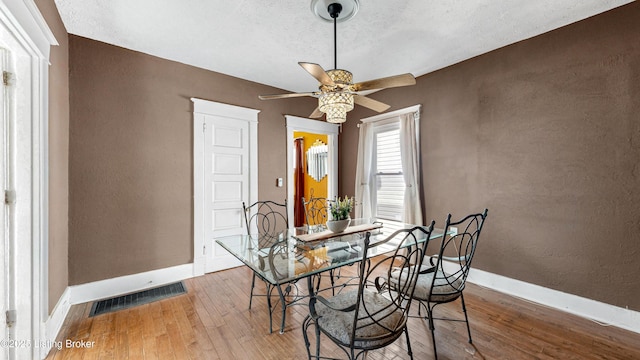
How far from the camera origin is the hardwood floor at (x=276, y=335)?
6.21ft

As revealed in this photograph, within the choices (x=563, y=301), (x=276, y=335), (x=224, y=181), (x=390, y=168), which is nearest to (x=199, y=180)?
(x=224, y=181)

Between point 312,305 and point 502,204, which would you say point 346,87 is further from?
point 502,204

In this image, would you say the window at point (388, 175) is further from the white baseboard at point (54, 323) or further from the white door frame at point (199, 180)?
the white baseboard at point (54, 323)

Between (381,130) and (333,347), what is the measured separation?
10.5 feet

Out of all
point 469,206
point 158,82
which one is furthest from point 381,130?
point 158,82

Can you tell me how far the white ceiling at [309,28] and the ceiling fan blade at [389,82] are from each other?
745 millimetres

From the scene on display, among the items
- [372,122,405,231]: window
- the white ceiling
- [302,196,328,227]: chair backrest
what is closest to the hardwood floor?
[302,196,328,227]: chair backrest

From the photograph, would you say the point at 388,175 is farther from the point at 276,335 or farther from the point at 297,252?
the point at 276,335

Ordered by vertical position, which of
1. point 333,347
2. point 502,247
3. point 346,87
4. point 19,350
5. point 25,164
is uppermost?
point 346,87

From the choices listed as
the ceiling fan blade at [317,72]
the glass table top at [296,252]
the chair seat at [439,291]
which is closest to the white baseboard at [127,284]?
the glass table top at [296,252]

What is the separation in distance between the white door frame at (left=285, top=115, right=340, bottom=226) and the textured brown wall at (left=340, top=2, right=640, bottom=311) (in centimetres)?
193

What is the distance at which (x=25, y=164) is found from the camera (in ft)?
5.79

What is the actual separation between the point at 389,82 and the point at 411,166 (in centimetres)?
203

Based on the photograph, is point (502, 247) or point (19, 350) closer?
point (19, 350)
